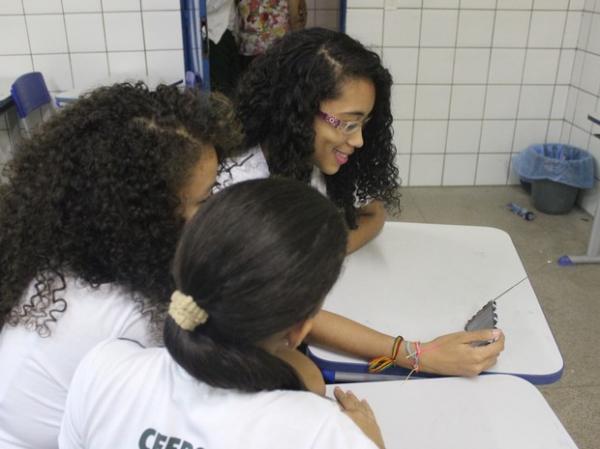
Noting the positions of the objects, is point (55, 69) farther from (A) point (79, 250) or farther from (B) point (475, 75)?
(A) point (79, 250)

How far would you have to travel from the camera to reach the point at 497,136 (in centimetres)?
354

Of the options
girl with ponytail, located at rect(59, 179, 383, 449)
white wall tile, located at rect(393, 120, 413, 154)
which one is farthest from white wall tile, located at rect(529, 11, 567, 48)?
girl with ponytail, located at rect(59, 179, 383, 449)

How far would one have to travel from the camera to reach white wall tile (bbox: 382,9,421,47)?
325cm

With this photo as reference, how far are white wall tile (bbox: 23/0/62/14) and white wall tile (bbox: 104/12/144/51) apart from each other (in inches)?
9.2

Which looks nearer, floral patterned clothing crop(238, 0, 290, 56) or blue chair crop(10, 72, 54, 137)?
blue chair crop(10, 72, 54, 137)

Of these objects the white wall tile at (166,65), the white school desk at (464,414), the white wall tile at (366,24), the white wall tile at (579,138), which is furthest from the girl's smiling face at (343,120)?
the white wall tile at (579,138)

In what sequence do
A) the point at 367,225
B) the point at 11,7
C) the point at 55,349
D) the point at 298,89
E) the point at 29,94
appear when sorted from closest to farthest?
1. the point at 55,349
2. the point at 298,89
3. the point at 367,225
4. the point at 29,94
5. the point at 11,7

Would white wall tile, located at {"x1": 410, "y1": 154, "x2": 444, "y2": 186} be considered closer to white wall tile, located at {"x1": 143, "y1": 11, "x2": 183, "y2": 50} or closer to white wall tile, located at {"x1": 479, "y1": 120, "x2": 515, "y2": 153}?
white wall tile, located at {"x1": 479, "y1": 120, "x2": 515, "y2": 153}

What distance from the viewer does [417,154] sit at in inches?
140

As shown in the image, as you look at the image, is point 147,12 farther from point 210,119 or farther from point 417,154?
point 210,119

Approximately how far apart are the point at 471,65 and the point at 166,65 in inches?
66.1

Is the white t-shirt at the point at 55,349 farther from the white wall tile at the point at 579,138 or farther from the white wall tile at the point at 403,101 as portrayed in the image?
the white wall tile at the point at 579,138

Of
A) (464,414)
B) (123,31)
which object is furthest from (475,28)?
(464,414)

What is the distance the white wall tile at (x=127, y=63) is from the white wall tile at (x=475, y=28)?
67.6 inches
